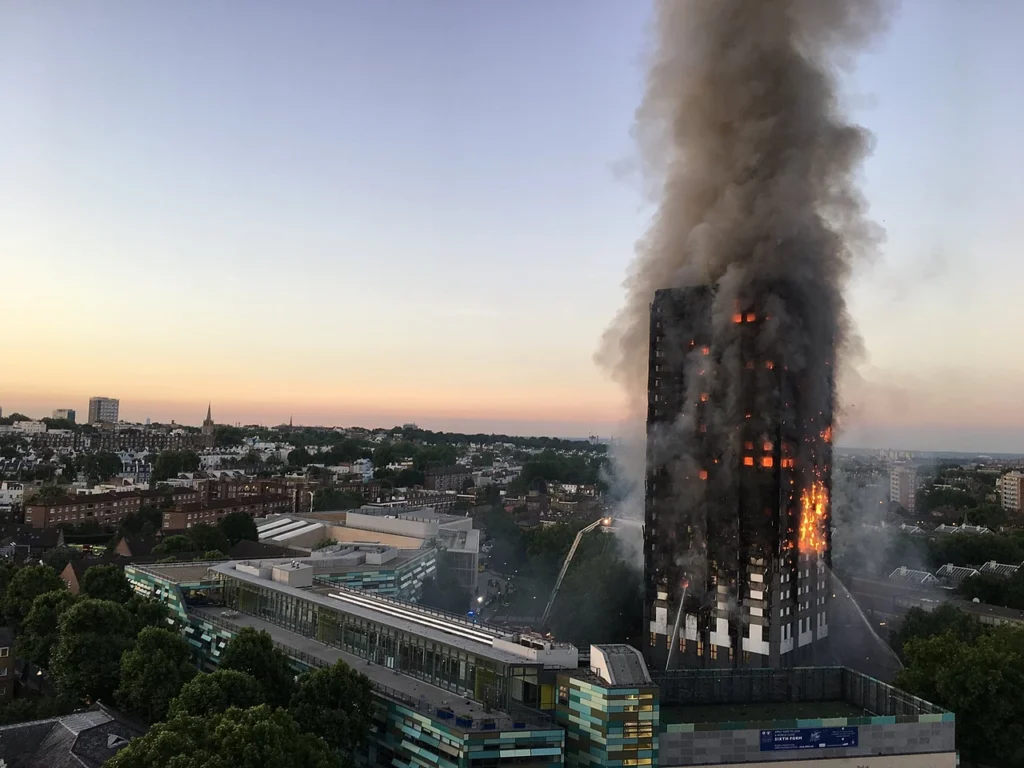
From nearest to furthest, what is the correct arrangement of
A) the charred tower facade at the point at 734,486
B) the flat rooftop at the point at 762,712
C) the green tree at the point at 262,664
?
the green tree at the point at 262,664, the flat rooftop at the point at 762,712, the charred tower facade at the point at 734,486

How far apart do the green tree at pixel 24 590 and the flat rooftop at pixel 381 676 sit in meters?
13.4

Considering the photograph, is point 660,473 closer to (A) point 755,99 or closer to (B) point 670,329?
(B) point 670,329

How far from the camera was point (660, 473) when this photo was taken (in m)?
49.9

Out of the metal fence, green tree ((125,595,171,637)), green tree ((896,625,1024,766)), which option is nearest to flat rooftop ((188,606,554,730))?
green tree ((125,595,171,637))

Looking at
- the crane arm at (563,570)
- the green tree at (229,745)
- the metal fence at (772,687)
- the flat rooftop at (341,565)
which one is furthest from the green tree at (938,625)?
the green tree at (229,745)

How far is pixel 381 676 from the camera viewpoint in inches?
1242

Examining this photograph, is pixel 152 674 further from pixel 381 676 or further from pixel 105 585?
pixel 105 585

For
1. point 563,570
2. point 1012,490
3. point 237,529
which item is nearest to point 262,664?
point 563,570

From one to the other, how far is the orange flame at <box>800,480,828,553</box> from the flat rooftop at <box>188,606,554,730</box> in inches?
1024

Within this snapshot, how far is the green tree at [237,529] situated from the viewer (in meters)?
77.1

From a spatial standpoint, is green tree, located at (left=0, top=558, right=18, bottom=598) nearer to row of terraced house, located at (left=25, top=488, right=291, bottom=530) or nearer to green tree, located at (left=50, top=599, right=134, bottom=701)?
green tree, located at (left=50, top=599, right=134, bottom=701)

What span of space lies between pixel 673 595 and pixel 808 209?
2542 cm

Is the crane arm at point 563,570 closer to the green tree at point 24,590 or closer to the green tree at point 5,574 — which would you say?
the green tree at point 24,590

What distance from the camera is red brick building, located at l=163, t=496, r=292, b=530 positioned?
8956cm
